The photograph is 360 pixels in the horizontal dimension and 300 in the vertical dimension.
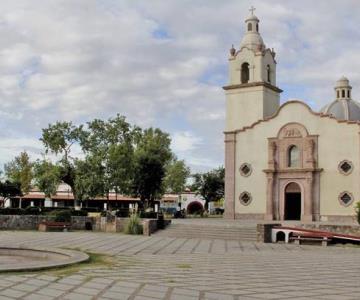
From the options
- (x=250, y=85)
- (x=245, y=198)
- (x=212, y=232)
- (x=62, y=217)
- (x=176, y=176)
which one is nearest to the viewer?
(x=212, y=232)

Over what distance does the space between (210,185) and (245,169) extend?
1948 centimetres

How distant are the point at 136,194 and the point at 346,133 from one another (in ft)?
58.6

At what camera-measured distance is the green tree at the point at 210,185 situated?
62.0 m

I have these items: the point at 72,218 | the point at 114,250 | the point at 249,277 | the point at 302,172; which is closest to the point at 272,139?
the point at 302,172

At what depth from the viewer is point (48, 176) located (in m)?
40.4

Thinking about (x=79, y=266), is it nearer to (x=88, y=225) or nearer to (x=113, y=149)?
(x=88, y=225)

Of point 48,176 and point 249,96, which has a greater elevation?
point 249,96

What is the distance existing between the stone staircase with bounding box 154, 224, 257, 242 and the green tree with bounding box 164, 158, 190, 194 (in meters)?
35.6

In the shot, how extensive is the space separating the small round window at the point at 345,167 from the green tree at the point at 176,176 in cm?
2868

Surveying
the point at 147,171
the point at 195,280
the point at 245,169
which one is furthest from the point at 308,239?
the point at 147,171

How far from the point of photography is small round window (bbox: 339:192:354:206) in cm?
3787

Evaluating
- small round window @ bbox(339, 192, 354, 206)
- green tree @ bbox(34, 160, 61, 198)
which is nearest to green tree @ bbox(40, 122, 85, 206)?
green tree @ bbox(34, 160, 61, 198)

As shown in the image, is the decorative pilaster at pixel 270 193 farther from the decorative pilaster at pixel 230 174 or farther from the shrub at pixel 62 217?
the shrub at pixel 62 217

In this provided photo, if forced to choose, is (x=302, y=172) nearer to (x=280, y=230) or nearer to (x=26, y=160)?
(x=280, y=230)
